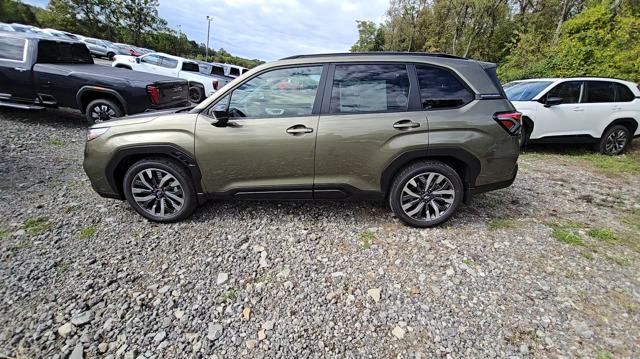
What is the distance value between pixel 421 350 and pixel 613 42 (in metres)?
14.1

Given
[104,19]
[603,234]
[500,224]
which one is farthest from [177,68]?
[104,19]

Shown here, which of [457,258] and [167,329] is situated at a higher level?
[457,258]

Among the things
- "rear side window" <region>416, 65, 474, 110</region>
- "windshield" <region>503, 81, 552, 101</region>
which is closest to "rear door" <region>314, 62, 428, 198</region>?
"rear side window" <region>416, 65, 474, 110</region>

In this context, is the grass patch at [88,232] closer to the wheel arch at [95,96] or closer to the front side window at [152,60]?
the wheel arch at [95,96]

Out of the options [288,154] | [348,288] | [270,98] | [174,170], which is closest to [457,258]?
[348,288]

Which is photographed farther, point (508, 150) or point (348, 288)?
point (508, 150)

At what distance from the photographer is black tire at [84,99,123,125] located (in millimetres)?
5824

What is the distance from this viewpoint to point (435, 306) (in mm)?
2254

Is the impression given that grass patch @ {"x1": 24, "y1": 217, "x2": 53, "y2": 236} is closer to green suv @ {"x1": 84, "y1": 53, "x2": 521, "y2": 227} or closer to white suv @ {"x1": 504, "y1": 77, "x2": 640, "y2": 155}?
green suv @ {"x1": 84, "y1": 53, "x2": 521, "y2": 227}

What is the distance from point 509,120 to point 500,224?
3.92 ft

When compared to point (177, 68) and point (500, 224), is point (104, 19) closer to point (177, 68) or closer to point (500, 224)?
point (177, 68)

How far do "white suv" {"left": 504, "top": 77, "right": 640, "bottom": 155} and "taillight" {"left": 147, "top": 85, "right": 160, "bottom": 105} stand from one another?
23.9 feet

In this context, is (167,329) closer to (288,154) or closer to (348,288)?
(348,288)

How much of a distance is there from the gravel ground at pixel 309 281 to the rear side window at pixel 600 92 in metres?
3.33
